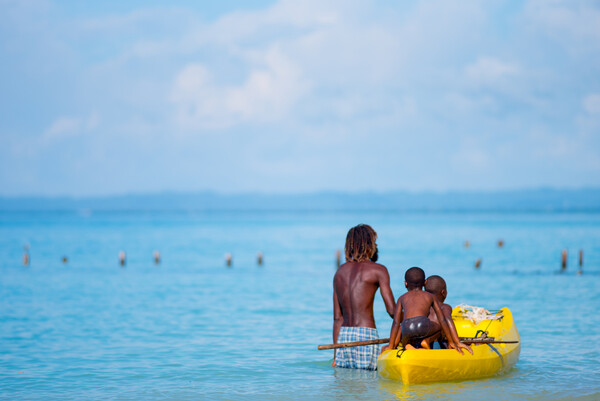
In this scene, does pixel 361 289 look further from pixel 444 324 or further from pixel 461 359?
pixel 461 359

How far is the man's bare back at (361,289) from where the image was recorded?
1014 centimetres

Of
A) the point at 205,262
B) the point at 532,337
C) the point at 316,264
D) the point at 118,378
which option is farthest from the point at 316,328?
the point at 205,262

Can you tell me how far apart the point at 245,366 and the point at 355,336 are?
170 inches

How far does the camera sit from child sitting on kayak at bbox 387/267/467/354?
10.0m

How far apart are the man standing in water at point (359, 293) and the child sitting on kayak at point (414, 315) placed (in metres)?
0.17

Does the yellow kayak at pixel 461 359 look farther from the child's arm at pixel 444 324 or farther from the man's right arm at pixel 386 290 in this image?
the man's right arm at pixel 386 290

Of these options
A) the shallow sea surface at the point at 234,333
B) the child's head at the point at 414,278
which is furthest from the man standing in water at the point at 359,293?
the shallow sea surface at the point at 234,333

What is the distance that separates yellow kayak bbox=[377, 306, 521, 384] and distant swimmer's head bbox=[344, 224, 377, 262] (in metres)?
1.37

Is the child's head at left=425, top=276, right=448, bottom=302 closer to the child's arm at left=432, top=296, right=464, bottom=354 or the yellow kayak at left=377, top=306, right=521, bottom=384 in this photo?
the child's arm at left=432, top=296, right=464, bottom=354

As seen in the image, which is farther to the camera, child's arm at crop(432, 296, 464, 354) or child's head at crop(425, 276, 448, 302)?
child's head at crop(425, 276, 448, 302)

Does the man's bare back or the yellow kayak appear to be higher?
the man's bare back

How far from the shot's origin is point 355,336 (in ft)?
33.7

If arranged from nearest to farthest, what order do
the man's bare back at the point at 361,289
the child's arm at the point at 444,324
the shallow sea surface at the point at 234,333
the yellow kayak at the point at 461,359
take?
the man's bare back at the point at 361,289 < the child's arm at the point at 444,324 < the yellow kayak at the point at 461,359 < the shallow sea surface at the point at 234,333

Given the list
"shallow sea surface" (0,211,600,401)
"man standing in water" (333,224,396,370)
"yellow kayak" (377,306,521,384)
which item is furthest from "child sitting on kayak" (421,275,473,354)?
"shallow sea surface" (0,211,600,401)
